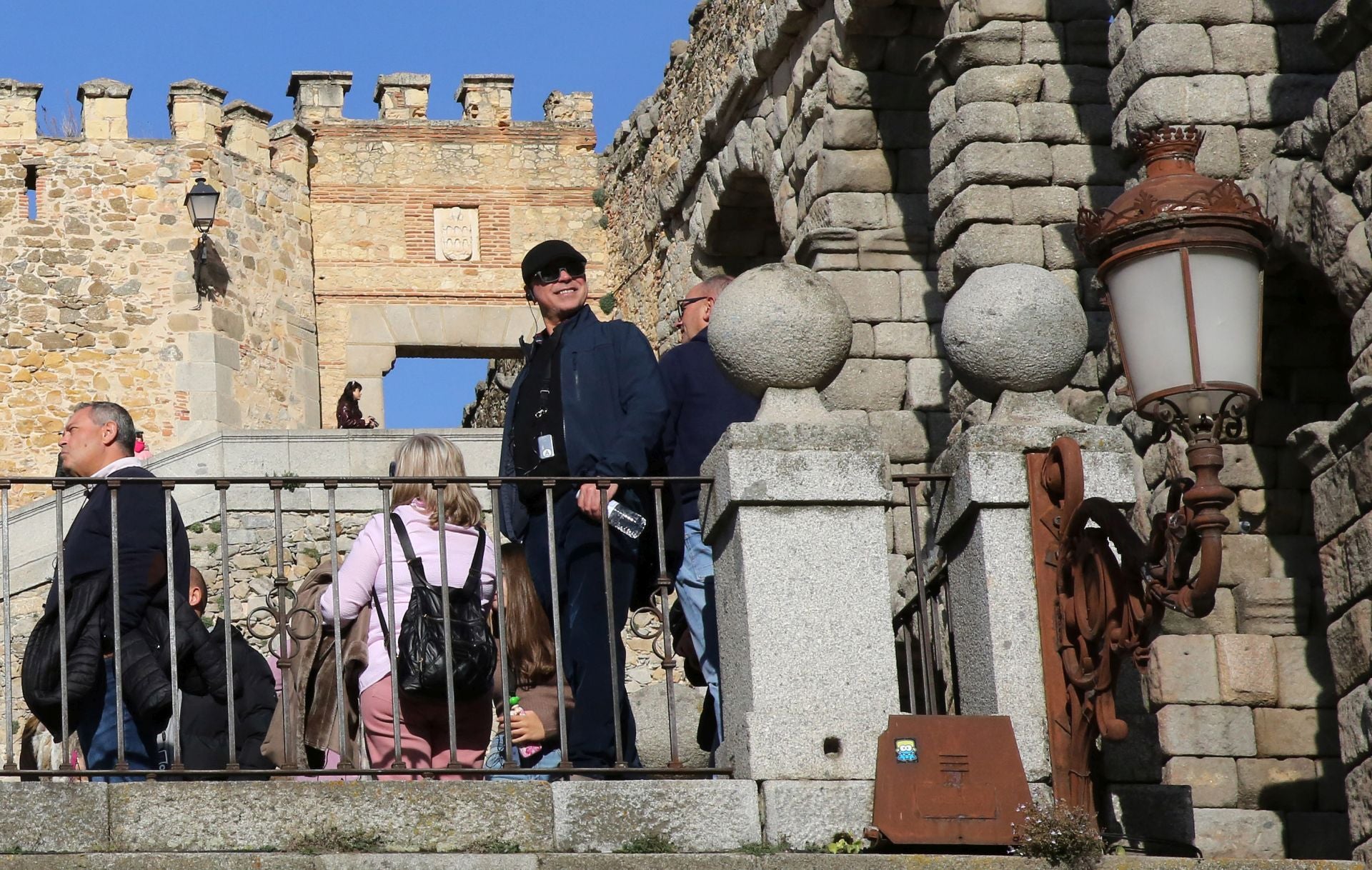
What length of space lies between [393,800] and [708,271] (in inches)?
407

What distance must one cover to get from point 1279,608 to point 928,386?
3.93m

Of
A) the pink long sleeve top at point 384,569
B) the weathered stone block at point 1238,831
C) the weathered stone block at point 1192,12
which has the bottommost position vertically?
the weathered stone block at point 1238,831

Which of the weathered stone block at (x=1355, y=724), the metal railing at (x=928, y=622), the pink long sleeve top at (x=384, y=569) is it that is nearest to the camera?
the metal railing at (x=928, y=622)

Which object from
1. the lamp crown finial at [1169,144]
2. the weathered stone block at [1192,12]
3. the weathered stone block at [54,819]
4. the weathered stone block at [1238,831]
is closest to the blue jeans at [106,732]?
the weathered stone block at [54,819]

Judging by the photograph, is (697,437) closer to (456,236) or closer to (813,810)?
(813,810)

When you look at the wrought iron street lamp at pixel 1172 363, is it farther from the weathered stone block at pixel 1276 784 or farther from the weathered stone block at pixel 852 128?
the weathered stone block at pixel 852 128

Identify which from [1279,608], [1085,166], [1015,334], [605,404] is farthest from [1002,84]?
[1015,334]

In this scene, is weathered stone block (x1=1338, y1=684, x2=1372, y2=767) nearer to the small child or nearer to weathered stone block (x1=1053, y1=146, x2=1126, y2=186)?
the small child

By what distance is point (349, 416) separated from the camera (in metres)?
21.5

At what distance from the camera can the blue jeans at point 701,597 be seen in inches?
275

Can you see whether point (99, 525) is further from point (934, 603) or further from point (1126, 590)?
point (1126, 590)

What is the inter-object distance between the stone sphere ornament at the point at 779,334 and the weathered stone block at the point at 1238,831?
10.2 ft

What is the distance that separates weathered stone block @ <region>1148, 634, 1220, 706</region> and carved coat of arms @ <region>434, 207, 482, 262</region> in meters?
15.2

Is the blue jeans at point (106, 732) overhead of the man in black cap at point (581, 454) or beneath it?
beneath
